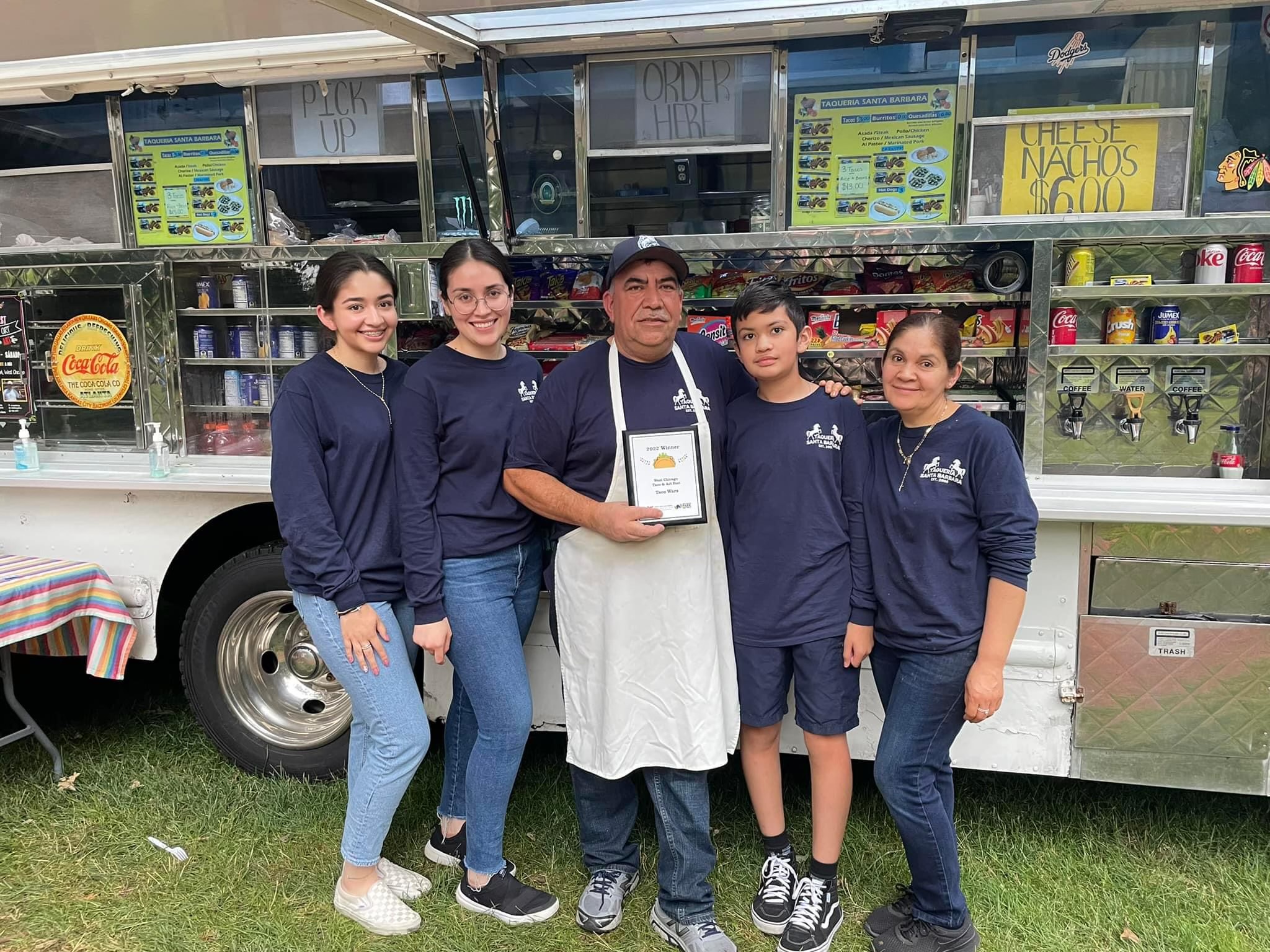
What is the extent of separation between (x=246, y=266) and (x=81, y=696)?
2203 mm

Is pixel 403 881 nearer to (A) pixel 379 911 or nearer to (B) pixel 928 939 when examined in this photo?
(A) pixel 379 911

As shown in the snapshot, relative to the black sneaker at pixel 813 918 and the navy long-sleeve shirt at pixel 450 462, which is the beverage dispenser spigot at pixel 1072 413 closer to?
the black sneaker at pixel 813 918

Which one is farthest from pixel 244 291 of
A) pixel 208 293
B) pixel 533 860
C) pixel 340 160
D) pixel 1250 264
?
pixel 1250 264

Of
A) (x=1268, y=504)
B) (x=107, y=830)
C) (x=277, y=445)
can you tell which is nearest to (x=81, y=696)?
(x=107, y=830)

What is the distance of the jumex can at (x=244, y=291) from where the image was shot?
3.62 metres

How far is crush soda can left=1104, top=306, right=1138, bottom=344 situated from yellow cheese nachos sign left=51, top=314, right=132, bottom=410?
3.63 m

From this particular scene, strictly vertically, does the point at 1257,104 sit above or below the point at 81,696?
above

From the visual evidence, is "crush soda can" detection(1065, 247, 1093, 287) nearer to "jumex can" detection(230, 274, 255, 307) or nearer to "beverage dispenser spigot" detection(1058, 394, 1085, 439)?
"beverage dispenser spigot" detection(1058, 394, 1085, 439)

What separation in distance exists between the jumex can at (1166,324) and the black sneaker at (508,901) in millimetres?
2684

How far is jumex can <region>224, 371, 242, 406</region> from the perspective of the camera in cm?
370

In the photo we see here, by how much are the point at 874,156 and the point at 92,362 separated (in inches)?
121

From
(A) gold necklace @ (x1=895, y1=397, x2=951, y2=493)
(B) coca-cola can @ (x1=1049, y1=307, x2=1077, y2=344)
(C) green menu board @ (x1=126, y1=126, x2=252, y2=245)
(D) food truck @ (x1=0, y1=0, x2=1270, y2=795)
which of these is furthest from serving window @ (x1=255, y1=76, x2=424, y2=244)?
(B) coca-cola can @ (x1=1049, y1=307, x2=1077, y2=344)

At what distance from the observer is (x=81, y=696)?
14.0 feet

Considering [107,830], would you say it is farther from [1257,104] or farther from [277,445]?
[1257,104]
